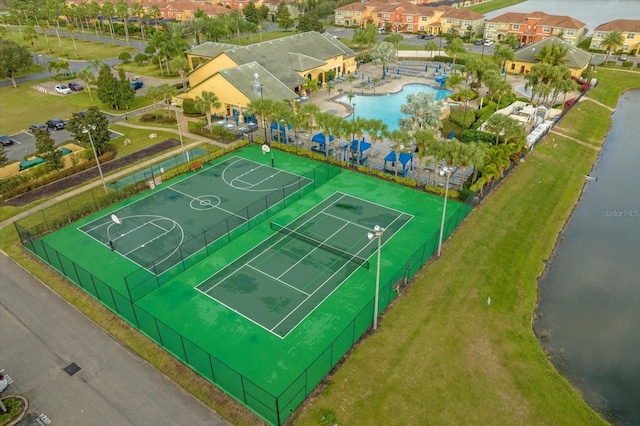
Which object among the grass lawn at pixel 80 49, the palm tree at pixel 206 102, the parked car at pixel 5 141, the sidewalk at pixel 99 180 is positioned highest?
the grass lawn at pixel 80 49

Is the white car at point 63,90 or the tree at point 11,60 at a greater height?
the tree at point 11,60

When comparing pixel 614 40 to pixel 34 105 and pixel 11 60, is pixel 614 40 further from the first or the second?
pixel 11 60

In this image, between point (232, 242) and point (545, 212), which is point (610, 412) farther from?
point (232, 242)

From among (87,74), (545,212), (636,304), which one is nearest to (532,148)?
(545,212)

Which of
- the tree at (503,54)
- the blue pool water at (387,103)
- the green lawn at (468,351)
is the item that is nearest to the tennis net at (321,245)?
the green lawn at (468,351)

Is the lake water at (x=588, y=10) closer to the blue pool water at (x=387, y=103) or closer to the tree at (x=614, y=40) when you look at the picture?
the tree at (x=614, y=40)

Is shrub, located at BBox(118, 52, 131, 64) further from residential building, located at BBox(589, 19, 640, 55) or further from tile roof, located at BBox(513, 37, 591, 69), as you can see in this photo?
residential building, located at BBox(589, 19, 640, 55)

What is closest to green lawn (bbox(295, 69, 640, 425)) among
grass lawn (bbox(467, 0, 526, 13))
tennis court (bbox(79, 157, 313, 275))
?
tennis court (bbox(79, 157, 313, 275))
